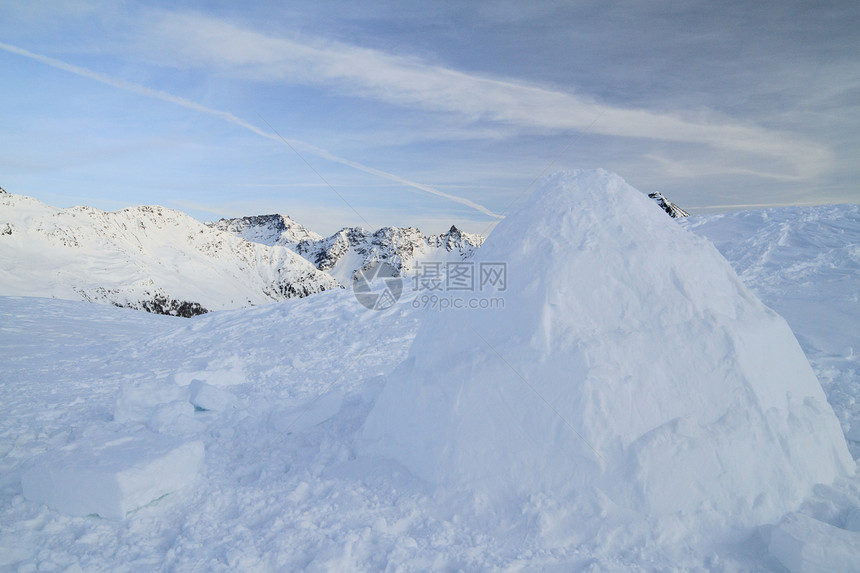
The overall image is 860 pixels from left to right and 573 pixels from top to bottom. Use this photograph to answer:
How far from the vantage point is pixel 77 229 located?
222 feet

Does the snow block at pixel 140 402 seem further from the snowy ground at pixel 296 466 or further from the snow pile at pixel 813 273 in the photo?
the snow pile at pixel 813 273

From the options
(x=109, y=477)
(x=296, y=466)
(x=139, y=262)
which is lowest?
(x=296, y=466)

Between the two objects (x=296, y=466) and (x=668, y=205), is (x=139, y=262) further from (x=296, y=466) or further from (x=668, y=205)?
(x=296, y=466)

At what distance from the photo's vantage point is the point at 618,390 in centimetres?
400

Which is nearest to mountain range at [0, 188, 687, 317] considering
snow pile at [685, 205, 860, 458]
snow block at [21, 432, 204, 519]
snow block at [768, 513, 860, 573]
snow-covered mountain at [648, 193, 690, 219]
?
snow-covered mountain at [648, 193, 690, 219]

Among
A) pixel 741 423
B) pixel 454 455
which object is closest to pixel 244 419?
pixel 454 455

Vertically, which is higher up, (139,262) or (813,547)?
(139,262)

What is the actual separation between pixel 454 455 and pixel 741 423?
2.54 metres

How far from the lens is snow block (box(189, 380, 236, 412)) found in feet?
22.0

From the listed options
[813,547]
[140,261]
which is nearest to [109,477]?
[813,547]

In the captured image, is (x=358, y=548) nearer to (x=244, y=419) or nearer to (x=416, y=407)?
(x=416, y=407)

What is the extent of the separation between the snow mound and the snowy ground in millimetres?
308

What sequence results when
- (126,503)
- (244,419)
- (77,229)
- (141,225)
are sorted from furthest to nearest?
(141,225), (77,229), (244,419), (126,503)

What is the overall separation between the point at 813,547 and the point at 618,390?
160 cm
